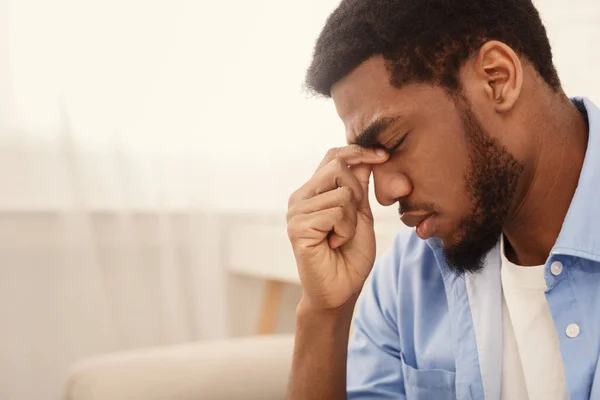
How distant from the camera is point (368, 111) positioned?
3.06ft

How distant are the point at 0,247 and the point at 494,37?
1.26 m

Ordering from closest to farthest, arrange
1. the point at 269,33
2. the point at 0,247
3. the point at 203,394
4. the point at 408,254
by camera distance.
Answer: the point at 203,394 < the point at 408,254 < the point at 0,247 < the point at 269,33

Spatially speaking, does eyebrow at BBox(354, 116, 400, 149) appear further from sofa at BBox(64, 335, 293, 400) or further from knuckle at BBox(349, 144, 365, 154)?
sofa at BBox(64, 335, 293, 400)

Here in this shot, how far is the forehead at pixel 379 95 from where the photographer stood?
3.03 ft

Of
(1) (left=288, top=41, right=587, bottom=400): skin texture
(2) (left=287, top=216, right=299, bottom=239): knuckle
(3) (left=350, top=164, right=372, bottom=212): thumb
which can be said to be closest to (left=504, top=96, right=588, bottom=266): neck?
→ (1) (left=288, top=41, right=587, bottom=400): skin texture

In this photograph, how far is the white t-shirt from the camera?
92 centimetres

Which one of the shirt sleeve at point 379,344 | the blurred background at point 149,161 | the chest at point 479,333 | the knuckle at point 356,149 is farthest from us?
the blurred background at point 149,161

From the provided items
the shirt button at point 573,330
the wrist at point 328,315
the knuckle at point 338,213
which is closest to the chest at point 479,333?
the shirt button at point 573,330

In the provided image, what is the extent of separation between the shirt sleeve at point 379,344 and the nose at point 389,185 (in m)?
0.25

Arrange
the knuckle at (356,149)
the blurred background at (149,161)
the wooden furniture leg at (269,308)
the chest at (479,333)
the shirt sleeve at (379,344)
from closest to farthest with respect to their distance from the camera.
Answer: the chest at (479,333)
the knuckle at (356,149)
the shirt sleeve at (379,344)
the blurred background at (149,161)
the wooden furniture leg at (269,308)

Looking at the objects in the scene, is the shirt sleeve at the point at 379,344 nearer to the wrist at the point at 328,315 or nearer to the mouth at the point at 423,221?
the wrist at the point at 328,315

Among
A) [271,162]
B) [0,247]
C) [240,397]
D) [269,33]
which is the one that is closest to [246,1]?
[269,33]

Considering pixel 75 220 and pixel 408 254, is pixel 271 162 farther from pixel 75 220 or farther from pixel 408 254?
pixel 408 254

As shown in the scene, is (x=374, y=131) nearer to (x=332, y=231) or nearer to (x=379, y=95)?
(x=379, y=95)
